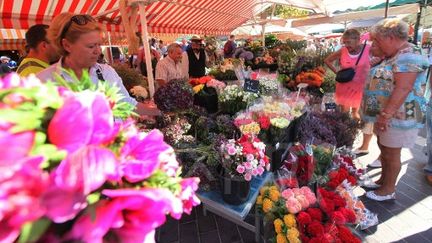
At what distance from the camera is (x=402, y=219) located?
2.62 meters

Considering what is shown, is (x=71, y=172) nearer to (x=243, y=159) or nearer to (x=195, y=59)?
(x=243, y=159)

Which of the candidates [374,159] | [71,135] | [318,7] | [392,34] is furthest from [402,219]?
[318,7]

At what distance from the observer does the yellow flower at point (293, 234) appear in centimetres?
159

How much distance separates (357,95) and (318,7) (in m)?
4.40

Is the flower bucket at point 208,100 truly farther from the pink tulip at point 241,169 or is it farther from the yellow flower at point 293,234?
the yellow flower at point 293,234

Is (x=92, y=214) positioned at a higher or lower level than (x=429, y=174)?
higher

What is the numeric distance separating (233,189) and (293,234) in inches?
19.3

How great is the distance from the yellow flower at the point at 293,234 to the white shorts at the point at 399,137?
1740mm

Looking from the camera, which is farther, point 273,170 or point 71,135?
point 273,170

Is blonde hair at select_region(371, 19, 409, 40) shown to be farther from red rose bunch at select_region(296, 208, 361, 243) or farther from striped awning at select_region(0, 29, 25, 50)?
striped awning at select_region(0, 29, 25, 50)

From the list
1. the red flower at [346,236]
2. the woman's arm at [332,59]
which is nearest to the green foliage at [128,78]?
the woman's arm at [332,59]

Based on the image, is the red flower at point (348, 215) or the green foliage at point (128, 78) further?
the green foliage at point (128, 78)

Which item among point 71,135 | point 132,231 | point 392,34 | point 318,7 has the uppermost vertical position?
point 318,7

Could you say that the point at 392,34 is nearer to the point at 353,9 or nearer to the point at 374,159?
the point at 374,159
